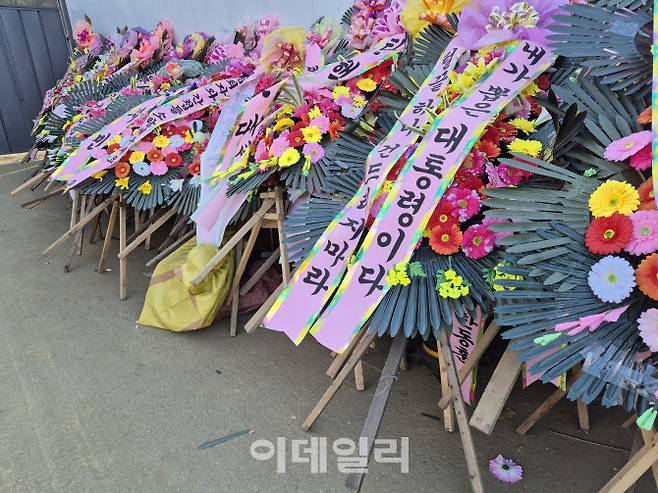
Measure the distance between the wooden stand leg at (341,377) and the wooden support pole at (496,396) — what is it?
1.11 feet

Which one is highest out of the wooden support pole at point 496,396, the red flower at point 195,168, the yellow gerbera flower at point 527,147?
the yellow gerbera flower at point 527,147

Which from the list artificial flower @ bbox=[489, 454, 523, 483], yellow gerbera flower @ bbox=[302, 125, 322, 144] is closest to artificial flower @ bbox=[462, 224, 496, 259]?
artificial flower @ bbox=[489, 454, 523, 483]

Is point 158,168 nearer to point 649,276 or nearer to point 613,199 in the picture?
point 613,199

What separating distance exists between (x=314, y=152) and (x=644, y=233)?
3.93ft

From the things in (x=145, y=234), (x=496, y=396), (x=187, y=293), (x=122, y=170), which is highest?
(x=122, y=170)

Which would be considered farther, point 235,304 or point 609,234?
point 235,304

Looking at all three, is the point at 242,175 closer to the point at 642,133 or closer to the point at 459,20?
the point at 459,20

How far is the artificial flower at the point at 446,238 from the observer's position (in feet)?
4.67

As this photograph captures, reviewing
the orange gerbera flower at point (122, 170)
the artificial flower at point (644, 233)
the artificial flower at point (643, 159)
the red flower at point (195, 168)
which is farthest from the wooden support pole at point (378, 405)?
the orange gerbera flower at point (122, 170)

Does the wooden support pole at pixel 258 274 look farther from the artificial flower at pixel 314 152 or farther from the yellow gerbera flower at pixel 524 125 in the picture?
the yellow gerbera flower at pixel 524 125

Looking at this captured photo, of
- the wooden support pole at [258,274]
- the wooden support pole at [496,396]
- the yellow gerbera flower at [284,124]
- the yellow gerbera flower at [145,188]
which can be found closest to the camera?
the wooden support pole at [496,396]

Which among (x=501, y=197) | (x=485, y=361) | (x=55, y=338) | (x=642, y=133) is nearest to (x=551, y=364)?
(x=501, y=197)

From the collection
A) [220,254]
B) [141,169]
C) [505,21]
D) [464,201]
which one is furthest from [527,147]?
[141,169]

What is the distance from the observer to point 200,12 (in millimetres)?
3994
